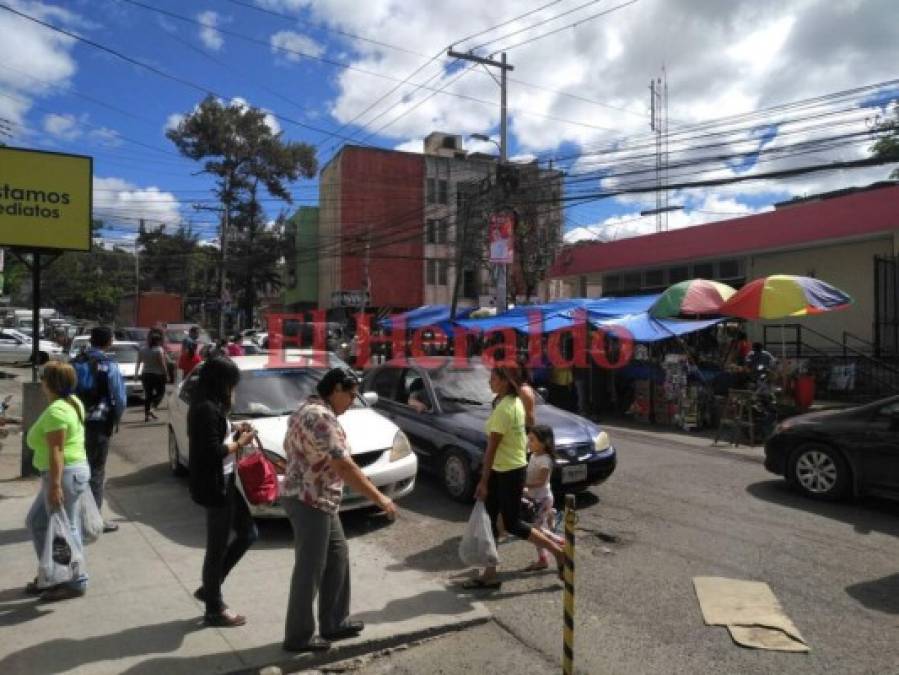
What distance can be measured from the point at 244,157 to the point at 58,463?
149 ft


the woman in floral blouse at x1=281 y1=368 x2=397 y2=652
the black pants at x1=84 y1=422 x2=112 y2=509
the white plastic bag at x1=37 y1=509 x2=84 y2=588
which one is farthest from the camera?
the black pants at x1=84 y1=422 x2=112 y2=509

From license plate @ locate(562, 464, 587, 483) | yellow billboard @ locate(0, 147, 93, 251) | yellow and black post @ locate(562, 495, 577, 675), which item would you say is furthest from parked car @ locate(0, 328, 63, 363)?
yellow and black post @ locate(562, 495, 577, 675)

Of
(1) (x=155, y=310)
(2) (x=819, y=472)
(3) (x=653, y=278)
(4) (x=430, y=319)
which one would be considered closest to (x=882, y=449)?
(2) (x=819, y=472)

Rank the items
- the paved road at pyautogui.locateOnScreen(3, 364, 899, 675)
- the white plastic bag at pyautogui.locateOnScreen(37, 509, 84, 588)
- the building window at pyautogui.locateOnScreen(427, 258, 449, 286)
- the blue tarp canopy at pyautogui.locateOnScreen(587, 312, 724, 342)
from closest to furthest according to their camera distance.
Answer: the paved road at pyautogui.locateOnScreen(3, 364, 899, 675)
the white plastic bag at pyautogui.locateOnScreen(37, 509, 84, 588)
the blue tarp canopy at pyautogui.locateOnScreen(587, 312, 724, 342)
the building window at pyautogui.locateOnScreen(427, 258, 449, 286)

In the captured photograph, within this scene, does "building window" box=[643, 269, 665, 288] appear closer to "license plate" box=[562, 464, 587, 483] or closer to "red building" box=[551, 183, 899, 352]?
"red building" box=[551, 183, 899, 352]

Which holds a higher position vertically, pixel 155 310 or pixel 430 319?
pixel 155 310

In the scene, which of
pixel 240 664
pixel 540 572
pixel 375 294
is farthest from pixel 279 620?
pixel 375 294

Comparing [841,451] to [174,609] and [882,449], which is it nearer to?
[882,449]

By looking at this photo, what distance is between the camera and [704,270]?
2188 cm

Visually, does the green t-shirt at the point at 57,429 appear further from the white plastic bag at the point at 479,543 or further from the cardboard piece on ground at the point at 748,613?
the cardboard piece on ground at the point at 748,613

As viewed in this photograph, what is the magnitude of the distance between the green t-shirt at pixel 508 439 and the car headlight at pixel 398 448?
175cm

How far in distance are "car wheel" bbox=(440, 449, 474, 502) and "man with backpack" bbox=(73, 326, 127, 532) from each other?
3217 mm

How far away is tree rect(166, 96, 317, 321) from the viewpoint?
45.4 metres

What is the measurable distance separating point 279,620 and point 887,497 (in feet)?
19.5
